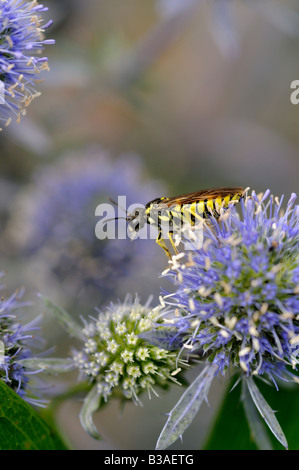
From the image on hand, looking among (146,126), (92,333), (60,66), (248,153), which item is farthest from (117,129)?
(92,333)

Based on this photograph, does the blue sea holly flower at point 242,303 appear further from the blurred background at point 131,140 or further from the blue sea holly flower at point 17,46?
the blurred background at point 131,140

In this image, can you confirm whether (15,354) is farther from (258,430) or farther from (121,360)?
(258,430)

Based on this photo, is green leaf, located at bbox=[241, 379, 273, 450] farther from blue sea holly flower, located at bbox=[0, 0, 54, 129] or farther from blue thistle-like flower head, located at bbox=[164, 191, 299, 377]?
blue sea holly flower, located at bbox=[0, 0, 54, 129]

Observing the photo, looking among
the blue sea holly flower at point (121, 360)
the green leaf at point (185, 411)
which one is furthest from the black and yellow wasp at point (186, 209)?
the green leaf at point (185, 411)

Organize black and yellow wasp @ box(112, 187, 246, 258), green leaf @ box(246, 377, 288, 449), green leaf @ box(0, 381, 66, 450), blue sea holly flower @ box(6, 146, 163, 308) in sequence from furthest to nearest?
blue sea holly flower @ box(6, 146, 163, 308), black and yellow wasp @ box(112, 187, 246, 258), green leaf @ box(0, 381, 66, 450), green leaf @ box(246, 377, 288, 449)

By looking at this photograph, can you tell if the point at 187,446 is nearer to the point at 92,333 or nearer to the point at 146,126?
the point at 92,333

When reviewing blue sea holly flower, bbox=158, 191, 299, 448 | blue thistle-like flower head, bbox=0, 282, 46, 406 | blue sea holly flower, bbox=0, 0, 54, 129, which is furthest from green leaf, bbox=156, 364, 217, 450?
blue sea holly flower, bbox=0, 0, 54, 129
